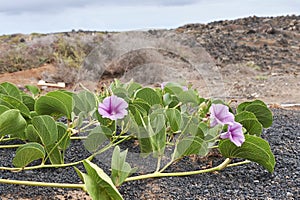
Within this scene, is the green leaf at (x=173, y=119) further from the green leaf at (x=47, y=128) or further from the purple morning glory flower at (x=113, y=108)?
the green leaf at (x=47, y=128)

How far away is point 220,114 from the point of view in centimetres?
174

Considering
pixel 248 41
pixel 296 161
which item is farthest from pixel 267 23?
pixel 296 161

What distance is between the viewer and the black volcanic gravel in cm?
163

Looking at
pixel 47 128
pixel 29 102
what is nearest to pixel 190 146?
pixel 47 128

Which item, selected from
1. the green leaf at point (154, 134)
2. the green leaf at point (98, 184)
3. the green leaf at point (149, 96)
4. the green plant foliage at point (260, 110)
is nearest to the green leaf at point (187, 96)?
the green leaf at point (149, 96)

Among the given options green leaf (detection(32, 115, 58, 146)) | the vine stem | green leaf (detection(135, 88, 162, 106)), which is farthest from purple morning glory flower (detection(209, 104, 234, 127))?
green leaf (detection(32, 115, 58, 146))

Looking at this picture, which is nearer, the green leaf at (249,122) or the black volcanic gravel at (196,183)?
the black volcanic gravel at (196,183)

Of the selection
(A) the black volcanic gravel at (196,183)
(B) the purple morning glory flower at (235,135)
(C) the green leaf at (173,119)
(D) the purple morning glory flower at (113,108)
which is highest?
(D) the purple morning glory flower at (113,108)

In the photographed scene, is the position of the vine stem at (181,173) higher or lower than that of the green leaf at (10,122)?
lower

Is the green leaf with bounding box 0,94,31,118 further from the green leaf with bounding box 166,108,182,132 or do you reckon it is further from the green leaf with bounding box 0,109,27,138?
the green leaf with bounding box 166,108,182,132

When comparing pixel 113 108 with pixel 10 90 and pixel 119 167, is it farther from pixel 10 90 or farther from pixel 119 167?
pixel 10 90

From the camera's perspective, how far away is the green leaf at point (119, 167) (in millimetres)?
1396

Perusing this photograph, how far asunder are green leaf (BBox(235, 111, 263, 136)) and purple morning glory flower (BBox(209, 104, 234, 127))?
20 centimetres

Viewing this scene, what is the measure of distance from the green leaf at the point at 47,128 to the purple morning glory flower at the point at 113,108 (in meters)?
0.17
